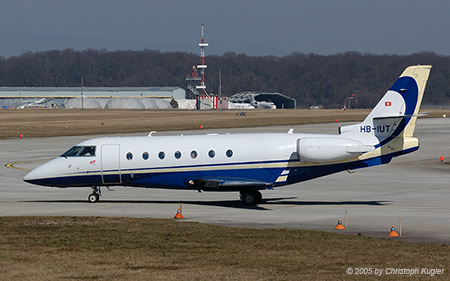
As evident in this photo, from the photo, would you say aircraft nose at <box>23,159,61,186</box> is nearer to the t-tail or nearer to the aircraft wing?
the aircraft wing

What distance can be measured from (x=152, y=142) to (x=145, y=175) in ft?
4.84

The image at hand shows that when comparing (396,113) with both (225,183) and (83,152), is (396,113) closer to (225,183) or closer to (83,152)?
(225,183)

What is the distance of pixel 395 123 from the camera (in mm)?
31844

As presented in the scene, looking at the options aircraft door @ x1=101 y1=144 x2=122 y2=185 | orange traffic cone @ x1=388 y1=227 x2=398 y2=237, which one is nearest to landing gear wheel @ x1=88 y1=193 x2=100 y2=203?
aircraft door @ x1=101 y1=144 x2=122 y2=185

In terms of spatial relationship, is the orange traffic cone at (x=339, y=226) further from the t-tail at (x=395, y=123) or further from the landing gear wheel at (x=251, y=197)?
the landing gear wheel at (x=251, y=197)

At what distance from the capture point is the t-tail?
3183 centimetres

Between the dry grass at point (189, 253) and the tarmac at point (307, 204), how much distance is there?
2.57 m

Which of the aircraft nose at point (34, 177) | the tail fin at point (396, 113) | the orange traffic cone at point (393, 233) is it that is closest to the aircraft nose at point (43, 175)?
the aircraft nose at point (34, 177)

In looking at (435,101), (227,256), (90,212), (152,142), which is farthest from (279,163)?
(435,101)

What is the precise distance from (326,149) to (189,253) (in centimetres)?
1246

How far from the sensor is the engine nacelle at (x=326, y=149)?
3112 cm

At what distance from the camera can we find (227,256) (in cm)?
1964

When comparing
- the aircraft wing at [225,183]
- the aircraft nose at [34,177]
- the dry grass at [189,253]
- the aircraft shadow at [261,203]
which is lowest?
the aircraft shadow at [261,203]

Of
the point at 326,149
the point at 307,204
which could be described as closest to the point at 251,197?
the point at 307,204
